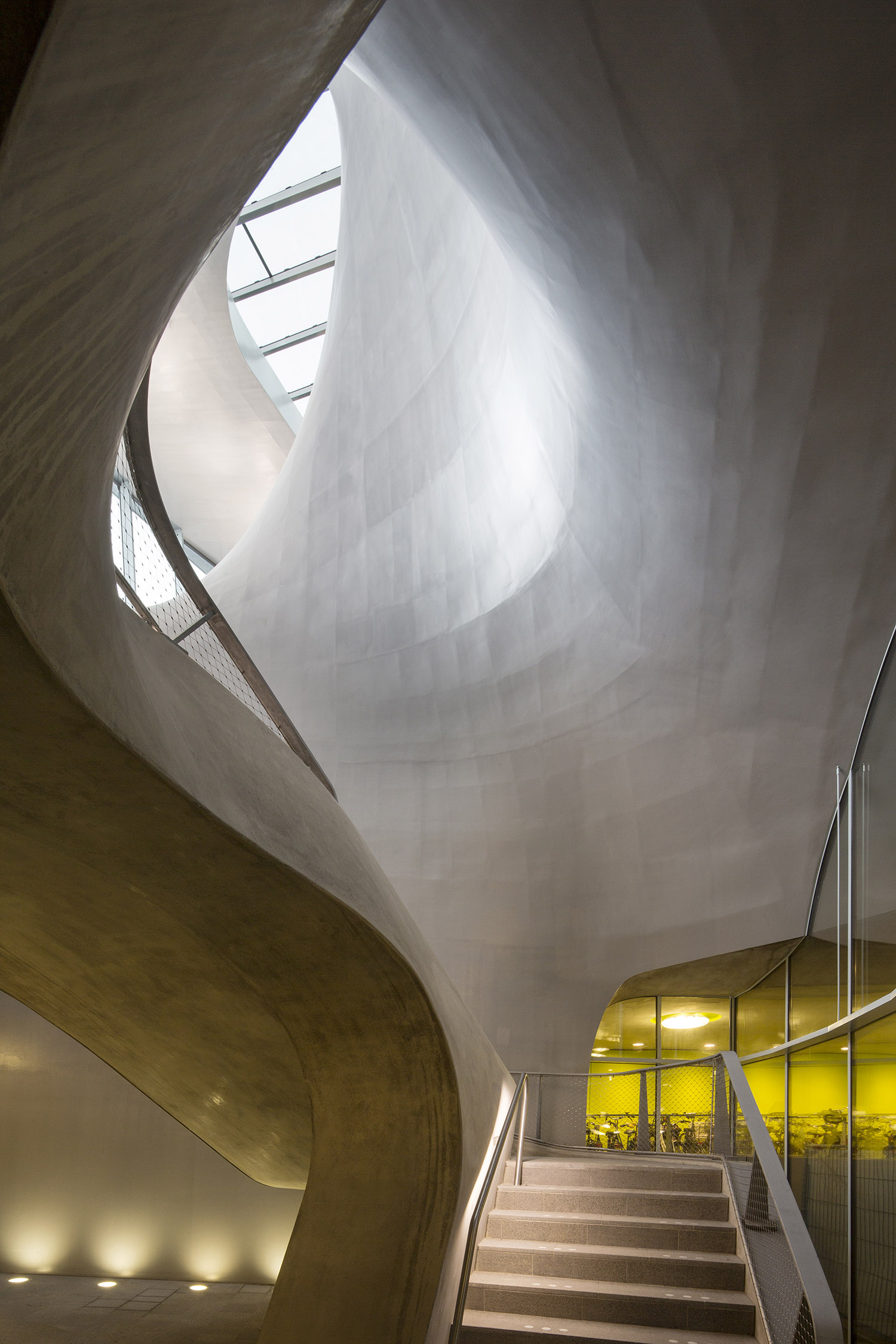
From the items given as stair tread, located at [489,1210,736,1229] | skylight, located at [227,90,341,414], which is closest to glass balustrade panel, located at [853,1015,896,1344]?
stair tread, located at [489,1210,736,1229]

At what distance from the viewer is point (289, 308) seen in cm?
2344

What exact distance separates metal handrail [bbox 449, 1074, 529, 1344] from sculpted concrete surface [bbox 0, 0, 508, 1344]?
0.18m

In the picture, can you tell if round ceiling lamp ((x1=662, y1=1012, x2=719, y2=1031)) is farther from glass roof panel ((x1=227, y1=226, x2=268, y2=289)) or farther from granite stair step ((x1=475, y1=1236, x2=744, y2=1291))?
glass roof panel ((x1=227, y1=226, x2=268, y2=289))

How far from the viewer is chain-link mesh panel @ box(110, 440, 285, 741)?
4.80 meters

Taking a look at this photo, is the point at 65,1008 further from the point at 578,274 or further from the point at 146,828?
the point at 578,274

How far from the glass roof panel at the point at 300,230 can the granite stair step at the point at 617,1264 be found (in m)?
20.6

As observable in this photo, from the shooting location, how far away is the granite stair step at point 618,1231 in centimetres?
665

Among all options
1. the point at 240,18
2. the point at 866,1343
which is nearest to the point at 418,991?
the point at 866,1343

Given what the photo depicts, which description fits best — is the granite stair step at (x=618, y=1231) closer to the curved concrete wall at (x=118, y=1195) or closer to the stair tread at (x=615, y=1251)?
the stair tread at (x=615, y=1251)

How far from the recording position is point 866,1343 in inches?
181

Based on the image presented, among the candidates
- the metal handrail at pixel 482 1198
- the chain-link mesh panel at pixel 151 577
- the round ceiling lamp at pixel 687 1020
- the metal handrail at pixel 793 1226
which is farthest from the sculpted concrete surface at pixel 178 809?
the round ceiling lamp at pixel 687 1020

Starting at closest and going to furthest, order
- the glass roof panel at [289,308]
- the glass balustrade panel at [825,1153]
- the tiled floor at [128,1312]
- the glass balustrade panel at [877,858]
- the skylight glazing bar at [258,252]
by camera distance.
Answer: the glass balustrade panel at [877,858] → the glass balustrade panel at [825,1153] → the tiled floor at [128,1312] → the skylight glazing bar at [258,252] → the glass roof panel at [289,308]

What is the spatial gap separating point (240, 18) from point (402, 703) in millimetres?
12934

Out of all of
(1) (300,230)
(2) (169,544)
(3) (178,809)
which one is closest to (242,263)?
(1) (300,230)
